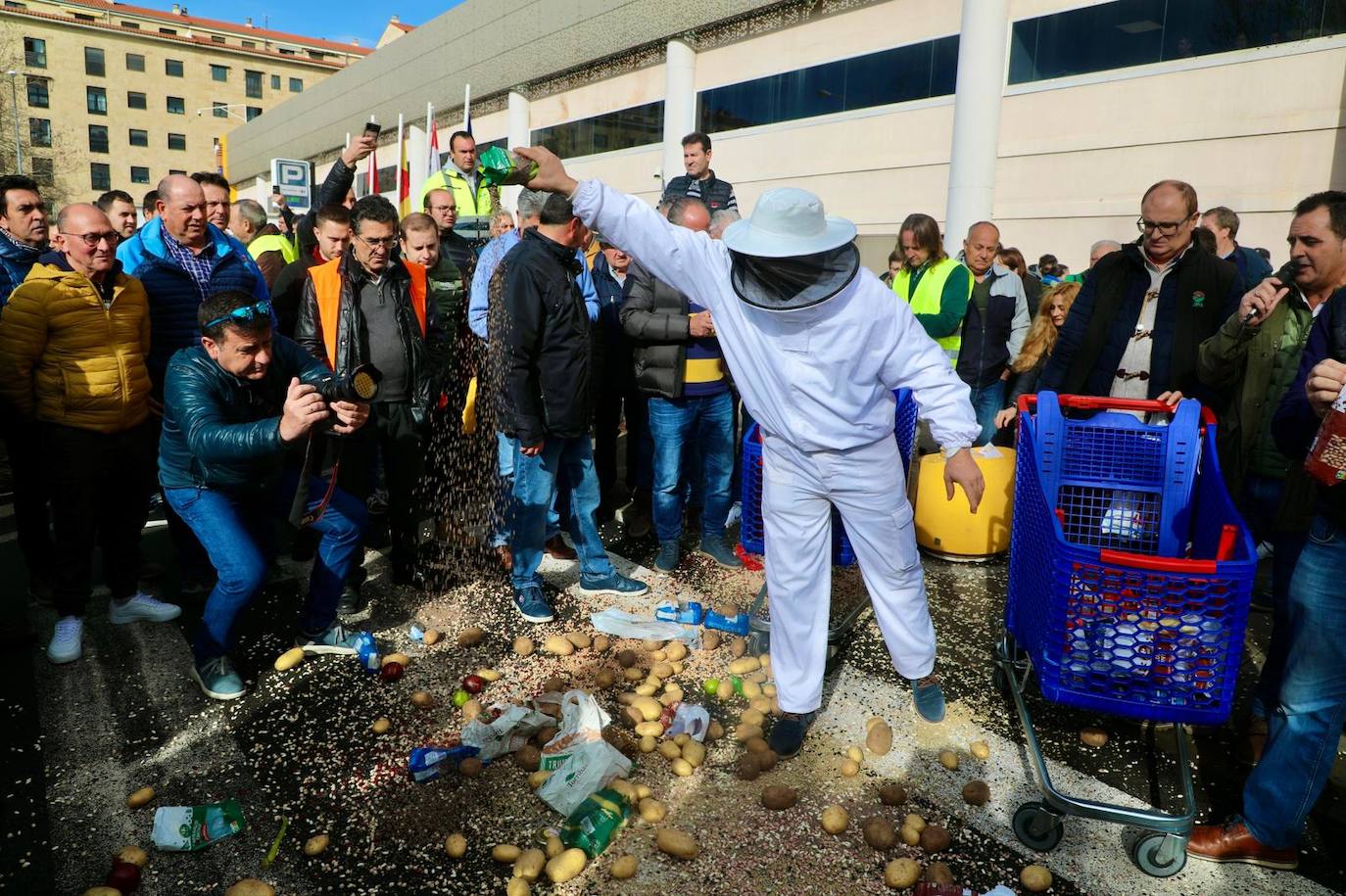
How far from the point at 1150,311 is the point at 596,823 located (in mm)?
3465

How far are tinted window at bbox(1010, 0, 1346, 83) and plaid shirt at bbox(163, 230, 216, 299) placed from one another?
1438 centimetres

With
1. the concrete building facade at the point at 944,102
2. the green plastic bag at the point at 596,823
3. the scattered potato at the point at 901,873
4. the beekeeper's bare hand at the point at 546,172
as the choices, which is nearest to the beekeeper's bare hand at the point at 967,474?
the scattered potato at the point at 901,873

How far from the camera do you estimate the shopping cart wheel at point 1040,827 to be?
8.78ft

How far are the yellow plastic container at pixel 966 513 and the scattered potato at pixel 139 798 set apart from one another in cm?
395

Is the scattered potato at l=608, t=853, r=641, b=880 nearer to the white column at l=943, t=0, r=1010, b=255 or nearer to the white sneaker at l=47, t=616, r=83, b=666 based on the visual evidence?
the white sneaker at l=47, t=616, r=83, b=666

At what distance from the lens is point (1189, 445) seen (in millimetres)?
3232

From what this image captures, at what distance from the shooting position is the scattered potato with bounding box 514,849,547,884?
254 centimetres

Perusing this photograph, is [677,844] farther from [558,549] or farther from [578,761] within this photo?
[558,549]

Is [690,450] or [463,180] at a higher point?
[463,180]

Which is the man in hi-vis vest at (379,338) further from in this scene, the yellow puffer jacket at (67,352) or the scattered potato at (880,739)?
the scattered potato at (880,739)

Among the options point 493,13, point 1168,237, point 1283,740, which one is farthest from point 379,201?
point 493,13

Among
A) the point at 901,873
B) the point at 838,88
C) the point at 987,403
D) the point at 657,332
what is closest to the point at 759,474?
the point at 657,332

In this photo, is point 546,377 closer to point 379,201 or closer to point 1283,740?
point 379,201

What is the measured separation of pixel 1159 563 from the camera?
8.29 feet
